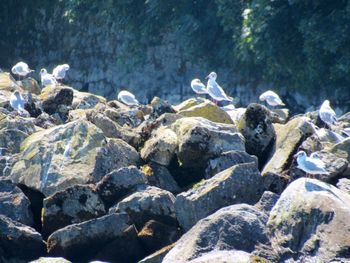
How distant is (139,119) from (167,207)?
15.3 ft

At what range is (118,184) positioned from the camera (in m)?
13.7

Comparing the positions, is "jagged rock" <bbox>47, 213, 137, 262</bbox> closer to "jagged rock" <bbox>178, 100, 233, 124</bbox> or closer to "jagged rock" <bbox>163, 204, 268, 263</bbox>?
"jagged rock" <bbox>163, 204, 268, 263</bbox>

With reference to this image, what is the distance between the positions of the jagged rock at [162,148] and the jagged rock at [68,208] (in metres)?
1.41

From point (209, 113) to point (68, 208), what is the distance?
321 centimetres

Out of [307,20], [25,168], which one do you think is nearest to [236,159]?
[25,168]

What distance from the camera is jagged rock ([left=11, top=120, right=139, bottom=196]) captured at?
14.2 meters

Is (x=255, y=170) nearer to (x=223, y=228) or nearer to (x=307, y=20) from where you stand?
(x=223, y=228)

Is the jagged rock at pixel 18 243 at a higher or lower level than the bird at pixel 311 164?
lower

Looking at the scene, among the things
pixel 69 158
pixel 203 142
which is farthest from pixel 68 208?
pixel 203 142

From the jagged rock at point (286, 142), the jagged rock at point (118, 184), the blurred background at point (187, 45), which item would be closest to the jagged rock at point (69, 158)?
the jagged rock at point (118, 184)

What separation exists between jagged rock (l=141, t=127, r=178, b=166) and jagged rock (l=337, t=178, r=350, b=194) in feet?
7.76

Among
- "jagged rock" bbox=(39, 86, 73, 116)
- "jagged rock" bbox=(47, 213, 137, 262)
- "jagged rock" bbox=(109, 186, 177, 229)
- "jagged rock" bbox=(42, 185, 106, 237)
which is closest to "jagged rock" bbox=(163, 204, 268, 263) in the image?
"jagged rock" bbox=(47, 213, 137, 262)

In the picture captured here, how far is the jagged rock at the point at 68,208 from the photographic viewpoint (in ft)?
43.9

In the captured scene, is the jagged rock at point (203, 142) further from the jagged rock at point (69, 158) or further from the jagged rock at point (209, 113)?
the jagged rock at point (209, 113)
